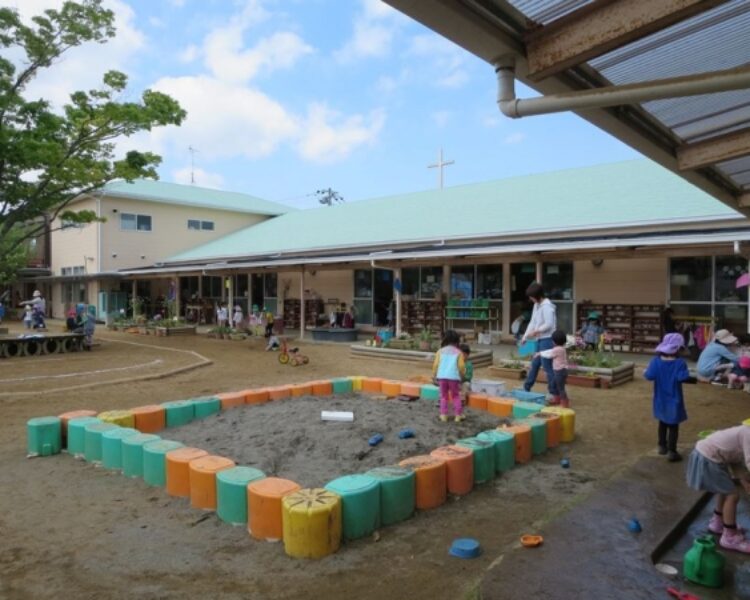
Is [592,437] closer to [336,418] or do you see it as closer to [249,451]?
[336,418]

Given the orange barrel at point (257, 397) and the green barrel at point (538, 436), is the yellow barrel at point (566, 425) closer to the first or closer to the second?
the green barrel at point (538, 436)

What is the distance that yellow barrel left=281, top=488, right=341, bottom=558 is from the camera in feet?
10.9

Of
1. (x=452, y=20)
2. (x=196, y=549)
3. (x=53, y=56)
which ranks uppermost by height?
(x=53, y=56)

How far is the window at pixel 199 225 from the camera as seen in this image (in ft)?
99.3

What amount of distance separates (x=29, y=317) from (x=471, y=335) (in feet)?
64.9

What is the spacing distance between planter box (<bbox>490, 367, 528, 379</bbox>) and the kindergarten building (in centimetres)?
321

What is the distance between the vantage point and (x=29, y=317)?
24.0 meters

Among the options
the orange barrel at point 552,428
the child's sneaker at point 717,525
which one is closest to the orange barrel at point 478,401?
the orange barrel at point 552,428

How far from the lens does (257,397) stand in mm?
7152

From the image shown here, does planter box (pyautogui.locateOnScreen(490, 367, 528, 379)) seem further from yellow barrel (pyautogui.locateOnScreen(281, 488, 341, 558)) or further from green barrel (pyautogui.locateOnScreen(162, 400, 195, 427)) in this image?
yellow barrel (pyautogui.locateOnScreen(281, 488, 341, 558))

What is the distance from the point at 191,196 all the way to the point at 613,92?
31.3m

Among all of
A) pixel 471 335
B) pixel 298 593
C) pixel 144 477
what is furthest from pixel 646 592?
pixel 471 335

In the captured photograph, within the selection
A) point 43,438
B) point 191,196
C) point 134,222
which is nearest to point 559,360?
point 43,438

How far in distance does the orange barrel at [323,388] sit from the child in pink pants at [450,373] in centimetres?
216
